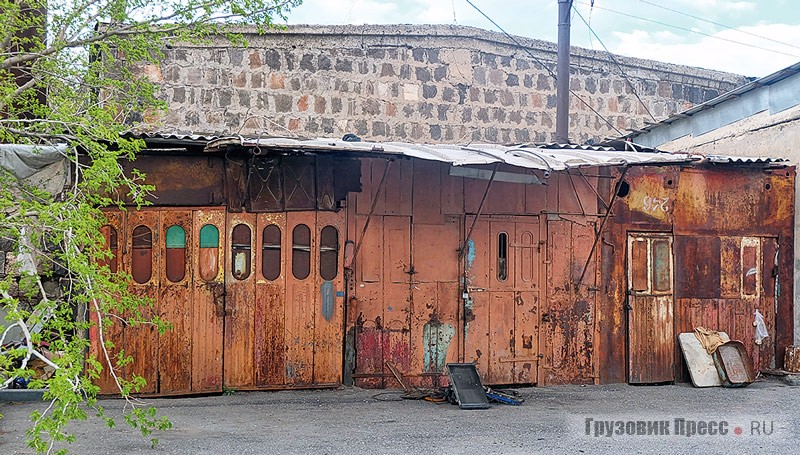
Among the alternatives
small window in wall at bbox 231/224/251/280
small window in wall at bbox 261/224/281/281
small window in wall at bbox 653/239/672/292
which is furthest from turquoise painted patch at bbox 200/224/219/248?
small window in wall at bbox 653/239/672/292

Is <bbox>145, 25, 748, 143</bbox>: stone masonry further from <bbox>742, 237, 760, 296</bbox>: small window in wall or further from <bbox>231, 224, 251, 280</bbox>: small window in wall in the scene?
<bbox>742, 237, 760, 296</bbox>: small window in wall

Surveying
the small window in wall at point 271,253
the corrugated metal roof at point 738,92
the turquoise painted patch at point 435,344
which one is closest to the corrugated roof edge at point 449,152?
the small window in wall at point 271,253

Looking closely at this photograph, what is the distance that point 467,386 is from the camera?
8180 millimetres

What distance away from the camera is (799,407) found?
8180mm

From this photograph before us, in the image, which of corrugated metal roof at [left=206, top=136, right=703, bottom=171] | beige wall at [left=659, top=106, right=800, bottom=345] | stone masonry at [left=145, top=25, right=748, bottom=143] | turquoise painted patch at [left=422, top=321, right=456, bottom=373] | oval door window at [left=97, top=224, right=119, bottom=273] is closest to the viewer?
corrugated metal roof at [left=206, top=136, right=703, bottom=171]

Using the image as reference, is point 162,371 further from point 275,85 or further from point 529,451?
point 275,85

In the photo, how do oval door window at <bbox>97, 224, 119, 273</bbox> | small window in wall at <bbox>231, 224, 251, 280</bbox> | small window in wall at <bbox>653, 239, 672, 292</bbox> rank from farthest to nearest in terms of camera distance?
small window in wall at <bbox>653, 239, 672, 292</bbox>
small window in wall at <bbox>231, 224, 251, 280</bbox>
oval door window at <bbox>97, 224, 119, 273</bbox>

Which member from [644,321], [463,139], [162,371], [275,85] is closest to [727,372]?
[644,321]

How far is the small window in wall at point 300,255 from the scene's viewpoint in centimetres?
859

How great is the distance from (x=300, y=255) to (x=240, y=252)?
2.27ft

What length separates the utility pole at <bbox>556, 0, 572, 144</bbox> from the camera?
39.5 feet

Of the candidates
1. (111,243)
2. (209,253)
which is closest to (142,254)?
(111,243)

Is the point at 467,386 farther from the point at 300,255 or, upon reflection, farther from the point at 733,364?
the point at 733,364

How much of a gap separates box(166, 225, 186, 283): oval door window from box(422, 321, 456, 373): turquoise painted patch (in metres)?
2.94
